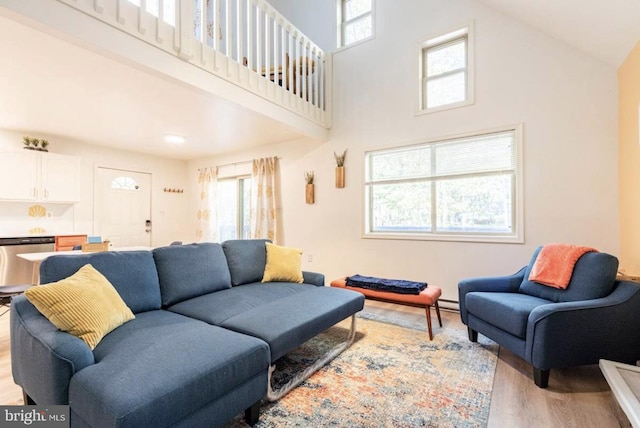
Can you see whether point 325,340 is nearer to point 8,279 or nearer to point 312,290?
point 312,290

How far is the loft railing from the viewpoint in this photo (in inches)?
88.7

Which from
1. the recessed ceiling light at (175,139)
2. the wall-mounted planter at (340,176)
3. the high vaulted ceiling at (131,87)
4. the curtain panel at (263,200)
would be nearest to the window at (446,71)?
the high vaulted ceiling at (131,87)

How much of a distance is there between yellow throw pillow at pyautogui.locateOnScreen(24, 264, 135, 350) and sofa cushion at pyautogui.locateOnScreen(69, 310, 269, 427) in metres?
0.08

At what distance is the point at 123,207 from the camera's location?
5.49 meters

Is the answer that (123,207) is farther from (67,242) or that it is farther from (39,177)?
(67,242)

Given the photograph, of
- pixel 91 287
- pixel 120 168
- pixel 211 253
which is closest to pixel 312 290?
pixel 211 253

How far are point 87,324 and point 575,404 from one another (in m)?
2.71

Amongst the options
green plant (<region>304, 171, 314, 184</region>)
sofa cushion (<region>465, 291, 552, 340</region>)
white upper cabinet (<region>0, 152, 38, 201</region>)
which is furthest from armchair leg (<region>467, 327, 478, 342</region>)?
white upper cabinet (<region>0, 152, 38, 201</region>)

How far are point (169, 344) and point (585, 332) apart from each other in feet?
8.02

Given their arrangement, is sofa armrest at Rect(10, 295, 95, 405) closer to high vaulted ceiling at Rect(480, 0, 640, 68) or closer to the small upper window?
the small upper window

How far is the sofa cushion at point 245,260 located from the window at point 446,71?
2757 millimetres

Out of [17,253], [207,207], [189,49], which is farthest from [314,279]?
[17,253]

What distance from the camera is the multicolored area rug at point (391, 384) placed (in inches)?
62.7

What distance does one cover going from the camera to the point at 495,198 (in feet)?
11.0
